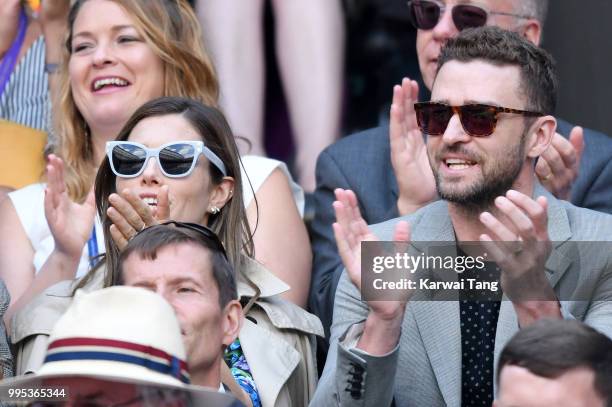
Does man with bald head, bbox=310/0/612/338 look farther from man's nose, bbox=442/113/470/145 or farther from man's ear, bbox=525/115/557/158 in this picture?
man's nose, bbox=442/113/470/145

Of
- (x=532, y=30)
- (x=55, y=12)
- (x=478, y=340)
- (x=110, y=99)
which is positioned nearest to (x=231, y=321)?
(x=478, y=340)

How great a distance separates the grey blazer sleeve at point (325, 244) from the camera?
480cm

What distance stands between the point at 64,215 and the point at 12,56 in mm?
1441

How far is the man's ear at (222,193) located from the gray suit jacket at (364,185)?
1.52 ft

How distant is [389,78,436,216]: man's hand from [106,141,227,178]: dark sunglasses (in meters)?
0.75

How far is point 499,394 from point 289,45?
2.99m

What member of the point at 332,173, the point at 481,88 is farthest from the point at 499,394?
the point at 332,173

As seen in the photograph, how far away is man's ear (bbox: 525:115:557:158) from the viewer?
14.2 ft

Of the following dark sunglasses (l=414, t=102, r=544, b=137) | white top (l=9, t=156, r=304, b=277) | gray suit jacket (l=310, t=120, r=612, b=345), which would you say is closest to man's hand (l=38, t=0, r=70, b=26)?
white top (l=9, t=156, r=304, b=277)

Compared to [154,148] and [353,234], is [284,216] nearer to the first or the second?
[154,148]

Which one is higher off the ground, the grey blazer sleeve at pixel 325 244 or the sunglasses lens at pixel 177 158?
the sunglasses lens at pixel 177 158

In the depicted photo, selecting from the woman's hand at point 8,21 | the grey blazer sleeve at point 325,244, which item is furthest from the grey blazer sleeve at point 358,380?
the woman's hand at point 8,21

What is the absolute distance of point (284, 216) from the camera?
5051mm

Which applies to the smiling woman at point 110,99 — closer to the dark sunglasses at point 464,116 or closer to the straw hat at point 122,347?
the dark sunglasses at point 464,116
